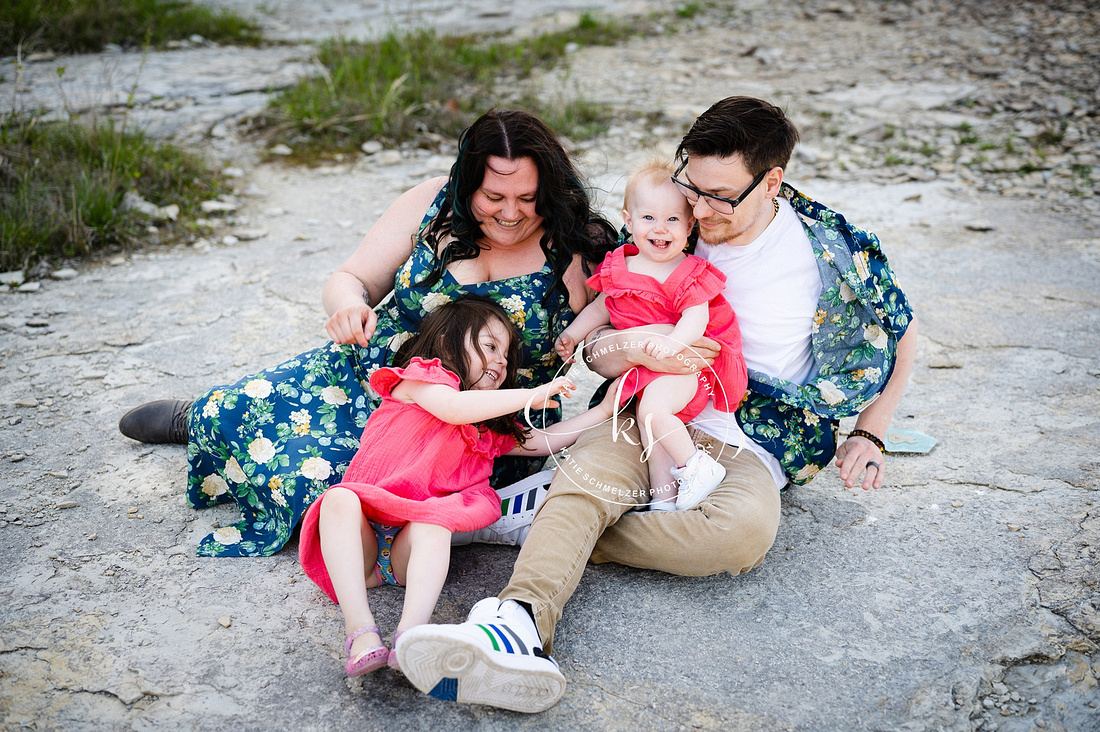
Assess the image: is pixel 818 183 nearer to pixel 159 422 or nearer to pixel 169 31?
pixel 159 422

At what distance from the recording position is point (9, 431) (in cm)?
305

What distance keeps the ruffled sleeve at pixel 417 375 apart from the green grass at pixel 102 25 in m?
6.48

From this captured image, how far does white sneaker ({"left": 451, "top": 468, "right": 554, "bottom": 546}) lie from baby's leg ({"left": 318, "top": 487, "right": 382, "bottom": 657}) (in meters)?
0.44

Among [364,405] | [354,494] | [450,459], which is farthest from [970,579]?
[364,405]

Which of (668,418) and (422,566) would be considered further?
(668,418)

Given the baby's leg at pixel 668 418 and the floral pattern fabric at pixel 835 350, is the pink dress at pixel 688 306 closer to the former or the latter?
the baby's leg at pixel 668 418

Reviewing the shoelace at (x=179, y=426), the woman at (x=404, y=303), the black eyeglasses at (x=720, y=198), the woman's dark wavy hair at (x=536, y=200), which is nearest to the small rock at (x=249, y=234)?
the shoelace at (x=179, y=426)

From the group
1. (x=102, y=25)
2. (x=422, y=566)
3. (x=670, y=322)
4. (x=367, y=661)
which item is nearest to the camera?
(x=367, y=661)

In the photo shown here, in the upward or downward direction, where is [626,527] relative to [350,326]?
downward

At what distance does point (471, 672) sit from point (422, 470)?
614 mm

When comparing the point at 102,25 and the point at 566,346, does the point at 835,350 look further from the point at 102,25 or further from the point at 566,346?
the point at 102,25

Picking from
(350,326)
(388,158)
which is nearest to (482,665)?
(350,326)

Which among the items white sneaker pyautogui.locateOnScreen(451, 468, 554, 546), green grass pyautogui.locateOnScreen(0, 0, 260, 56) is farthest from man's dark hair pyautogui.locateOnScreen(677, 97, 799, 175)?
green grass pyautogui.locateOnScreen(0, 0, 260, 56)

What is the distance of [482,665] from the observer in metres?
1.79
